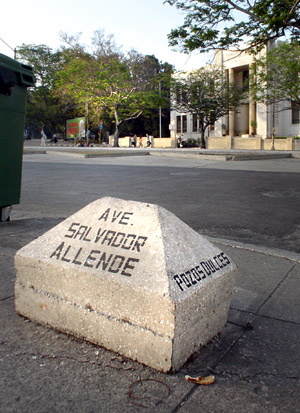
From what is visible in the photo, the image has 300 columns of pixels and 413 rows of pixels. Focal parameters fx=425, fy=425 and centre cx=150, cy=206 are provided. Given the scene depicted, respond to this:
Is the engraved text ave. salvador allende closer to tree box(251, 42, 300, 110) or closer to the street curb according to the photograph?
the street curb

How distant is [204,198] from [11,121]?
4.94m

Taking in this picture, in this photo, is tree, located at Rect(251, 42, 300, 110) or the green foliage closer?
tree, located at Rect(251, 42, 300, 110)

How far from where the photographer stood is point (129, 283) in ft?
8.12

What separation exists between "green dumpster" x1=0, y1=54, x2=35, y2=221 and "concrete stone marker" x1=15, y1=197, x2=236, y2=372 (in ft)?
9.71

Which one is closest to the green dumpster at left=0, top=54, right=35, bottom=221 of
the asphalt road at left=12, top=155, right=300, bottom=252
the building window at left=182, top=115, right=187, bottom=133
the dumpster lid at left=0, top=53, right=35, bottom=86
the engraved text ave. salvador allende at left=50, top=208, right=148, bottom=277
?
the dumpster lid at left=0, top=53, right=35, bottom=86

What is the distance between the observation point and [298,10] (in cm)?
1470

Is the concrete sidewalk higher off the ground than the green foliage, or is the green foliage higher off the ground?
the green foliage

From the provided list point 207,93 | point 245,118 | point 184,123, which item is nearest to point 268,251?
point 207,93

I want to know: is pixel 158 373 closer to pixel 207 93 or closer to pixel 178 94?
pixel 207 93

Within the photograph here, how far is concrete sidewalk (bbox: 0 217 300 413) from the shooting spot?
7.07 feet

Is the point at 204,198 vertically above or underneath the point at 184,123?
underneath

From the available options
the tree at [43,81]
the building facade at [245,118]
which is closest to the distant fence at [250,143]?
the building facade at [245,118]

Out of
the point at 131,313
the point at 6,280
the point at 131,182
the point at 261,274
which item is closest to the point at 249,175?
the point at 131,182

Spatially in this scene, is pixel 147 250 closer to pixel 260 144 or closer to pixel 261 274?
pixel 261 274
